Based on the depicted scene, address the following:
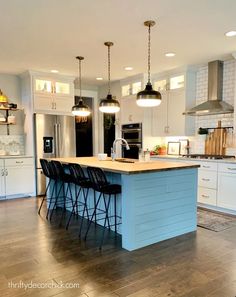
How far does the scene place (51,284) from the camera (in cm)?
228

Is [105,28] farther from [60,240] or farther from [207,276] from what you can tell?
[207,276]

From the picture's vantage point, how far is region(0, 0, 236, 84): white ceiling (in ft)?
9.23

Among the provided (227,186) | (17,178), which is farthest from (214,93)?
(17,178)

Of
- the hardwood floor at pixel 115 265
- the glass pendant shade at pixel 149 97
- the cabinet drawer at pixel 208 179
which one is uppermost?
the glass pendant shade at pixel 149 97

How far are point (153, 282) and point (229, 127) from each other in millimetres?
3521

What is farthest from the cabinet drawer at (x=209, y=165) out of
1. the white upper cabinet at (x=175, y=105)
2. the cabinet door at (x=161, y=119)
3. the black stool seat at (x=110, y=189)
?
the black stool seat at (x=110, y=189)

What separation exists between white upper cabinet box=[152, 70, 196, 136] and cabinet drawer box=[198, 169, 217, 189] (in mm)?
1056

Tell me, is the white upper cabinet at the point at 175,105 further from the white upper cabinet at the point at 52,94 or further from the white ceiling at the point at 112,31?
the white upper cabinet at the point at 52,94

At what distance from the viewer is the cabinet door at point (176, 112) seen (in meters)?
5.42

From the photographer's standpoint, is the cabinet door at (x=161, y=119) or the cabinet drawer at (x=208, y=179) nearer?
the cabinet drawer at (x=208, y=179)

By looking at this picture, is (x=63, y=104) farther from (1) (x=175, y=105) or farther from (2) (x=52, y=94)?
(1) (x=175, y=105)

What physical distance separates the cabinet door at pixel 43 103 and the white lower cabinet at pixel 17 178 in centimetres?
118

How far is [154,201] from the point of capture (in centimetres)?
315

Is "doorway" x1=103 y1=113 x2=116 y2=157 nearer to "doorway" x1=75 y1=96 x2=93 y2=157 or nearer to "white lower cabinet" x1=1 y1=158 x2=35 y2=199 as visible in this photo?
"doorway" x1=75 y1=96 x2=93 y2=157
